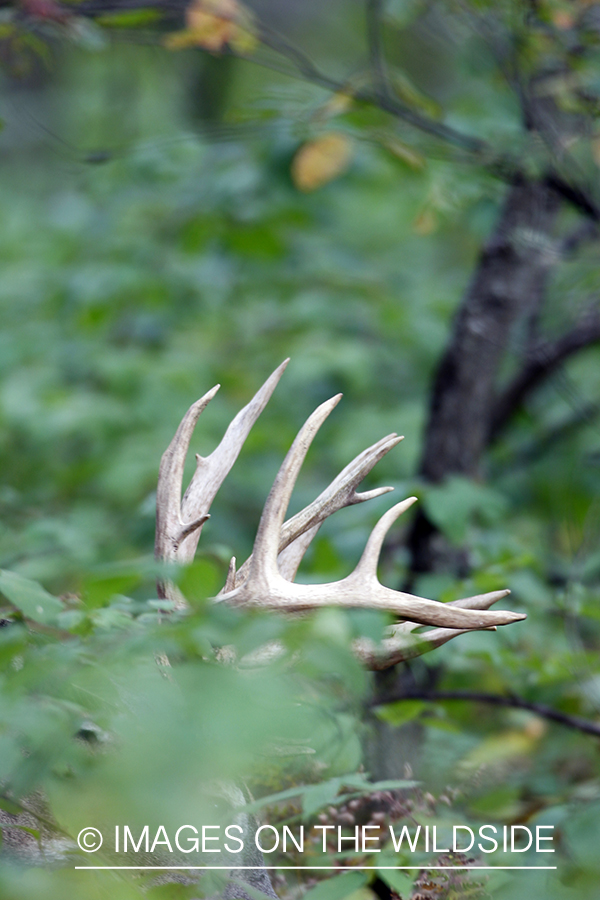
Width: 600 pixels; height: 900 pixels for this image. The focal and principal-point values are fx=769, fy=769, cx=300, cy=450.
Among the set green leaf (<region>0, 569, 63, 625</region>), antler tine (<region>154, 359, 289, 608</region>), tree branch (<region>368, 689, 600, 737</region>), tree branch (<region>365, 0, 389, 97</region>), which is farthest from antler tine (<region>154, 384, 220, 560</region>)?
tree branch (<region>365, 0, 389, 97</region>)

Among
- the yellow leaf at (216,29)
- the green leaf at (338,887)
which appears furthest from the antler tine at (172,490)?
the yellow leaf at (216,29)

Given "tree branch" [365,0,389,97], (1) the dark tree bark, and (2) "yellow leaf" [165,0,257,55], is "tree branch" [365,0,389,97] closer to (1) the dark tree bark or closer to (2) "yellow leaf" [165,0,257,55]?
(2) "yellow leaf" [165,0,257,55]

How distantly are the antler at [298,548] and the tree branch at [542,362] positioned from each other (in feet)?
4.87

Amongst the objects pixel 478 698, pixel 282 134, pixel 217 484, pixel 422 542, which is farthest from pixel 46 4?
pixel 478 698

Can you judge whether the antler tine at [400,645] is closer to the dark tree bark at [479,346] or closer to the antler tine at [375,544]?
the antler tine at [375,544]

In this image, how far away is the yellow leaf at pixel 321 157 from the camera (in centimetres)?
250

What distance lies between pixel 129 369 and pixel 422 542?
166cm

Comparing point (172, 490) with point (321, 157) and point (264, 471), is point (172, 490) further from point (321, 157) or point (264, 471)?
point (264, 471)

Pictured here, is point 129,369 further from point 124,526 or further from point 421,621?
point 421,621

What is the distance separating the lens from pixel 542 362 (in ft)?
8.45

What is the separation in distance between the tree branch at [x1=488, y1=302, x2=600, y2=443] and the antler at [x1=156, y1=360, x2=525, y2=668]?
148 centimetres

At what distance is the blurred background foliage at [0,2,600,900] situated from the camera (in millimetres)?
764

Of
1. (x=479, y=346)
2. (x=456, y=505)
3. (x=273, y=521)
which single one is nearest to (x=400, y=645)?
(x=273, y=521)

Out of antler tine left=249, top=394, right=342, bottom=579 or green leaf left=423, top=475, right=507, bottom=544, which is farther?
green leaf left=423, top=475, right=507, bottom=544
